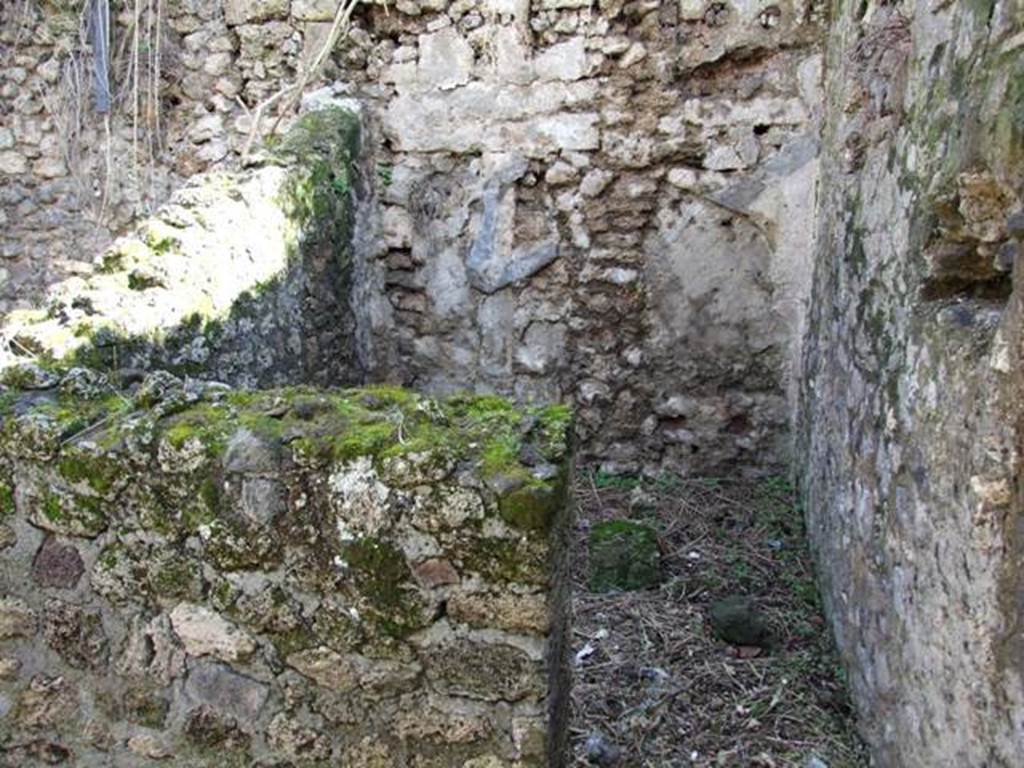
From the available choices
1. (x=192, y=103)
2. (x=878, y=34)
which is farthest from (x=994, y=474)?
(x=192, y=103)

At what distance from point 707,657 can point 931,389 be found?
4.08ft

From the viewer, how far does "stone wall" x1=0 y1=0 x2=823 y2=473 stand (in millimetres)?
3902

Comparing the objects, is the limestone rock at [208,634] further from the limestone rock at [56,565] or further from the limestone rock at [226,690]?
the limestone rock at [56,565]

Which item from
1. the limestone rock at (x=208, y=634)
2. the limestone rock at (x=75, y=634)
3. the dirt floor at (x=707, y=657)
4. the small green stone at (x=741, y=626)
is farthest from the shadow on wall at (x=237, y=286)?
the small green stone at (x=741, y=626)

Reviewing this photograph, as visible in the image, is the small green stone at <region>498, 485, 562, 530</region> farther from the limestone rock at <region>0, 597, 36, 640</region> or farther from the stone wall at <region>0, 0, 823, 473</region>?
the stone wall at <region>0, 0, 823, 473</region>

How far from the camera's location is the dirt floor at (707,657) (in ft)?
7.92

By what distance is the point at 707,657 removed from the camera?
285cm

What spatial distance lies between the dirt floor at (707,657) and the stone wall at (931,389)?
144mm

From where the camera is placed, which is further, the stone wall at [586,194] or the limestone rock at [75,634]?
the stone wall at [586,194]

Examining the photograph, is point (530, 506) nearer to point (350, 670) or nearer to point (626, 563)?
point (350, 670)

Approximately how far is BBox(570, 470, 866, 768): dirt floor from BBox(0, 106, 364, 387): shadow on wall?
1.42 meters

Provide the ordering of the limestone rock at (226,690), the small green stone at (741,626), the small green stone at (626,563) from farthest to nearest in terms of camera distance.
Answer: the small green stone at (626,563) < the small green stone at (741,626) < the limestone rock at (226,690)

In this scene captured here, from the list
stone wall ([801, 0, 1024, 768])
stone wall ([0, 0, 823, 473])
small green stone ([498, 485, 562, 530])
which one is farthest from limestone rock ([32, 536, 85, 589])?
stone wall ([0, 0, 823, 473])

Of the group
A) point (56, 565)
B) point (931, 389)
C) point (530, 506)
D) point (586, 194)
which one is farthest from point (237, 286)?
point (931, 389)
